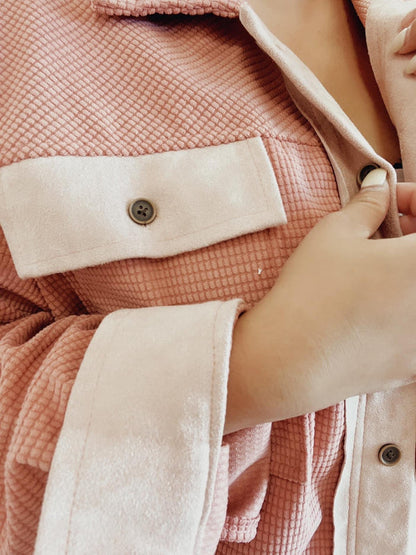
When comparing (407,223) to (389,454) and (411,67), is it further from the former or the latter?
(389,454)

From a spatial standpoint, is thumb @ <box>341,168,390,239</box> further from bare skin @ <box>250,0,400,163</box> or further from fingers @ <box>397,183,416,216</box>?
bare skin @ <box>250,0,400,163</box>

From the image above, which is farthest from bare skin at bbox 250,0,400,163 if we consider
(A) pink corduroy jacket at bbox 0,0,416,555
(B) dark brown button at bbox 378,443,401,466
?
(B) dark brown button at bbox 378,443,401,466

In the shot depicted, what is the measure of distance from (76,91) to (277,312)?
0.94 feet

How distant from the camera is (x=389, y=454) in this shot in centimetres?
60

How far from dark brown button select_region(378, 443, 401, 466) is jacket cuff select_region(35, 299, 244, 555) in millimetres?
280

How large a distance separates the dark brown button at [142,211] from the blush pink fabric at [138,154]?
4cm

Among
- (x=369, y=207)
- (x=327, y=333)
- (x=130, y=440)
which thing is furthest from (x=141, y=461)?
(x=369, y=207)

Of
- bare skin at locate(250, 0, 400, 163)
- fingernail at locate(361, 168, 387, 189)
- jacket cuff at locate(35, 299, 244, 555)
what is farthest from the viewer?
bare skin at locate(250, 0, 400, 163)

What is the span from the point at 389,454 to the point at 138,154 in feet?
1.48

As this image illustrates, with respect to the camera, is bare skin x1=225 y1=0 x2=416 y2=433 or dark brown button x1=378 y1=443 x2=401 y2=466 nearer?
bare skin x1=225 y1=0 x2=416 y2=433

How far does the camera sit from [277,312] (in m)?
0.43

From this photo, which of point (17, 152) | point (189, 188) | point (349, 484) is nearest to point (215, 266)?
point (189, 188)

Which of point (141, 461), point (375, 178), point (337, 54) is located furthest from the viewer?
point (337, 54)

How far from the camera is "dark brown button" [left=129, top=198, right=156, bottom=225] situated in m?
0.47
